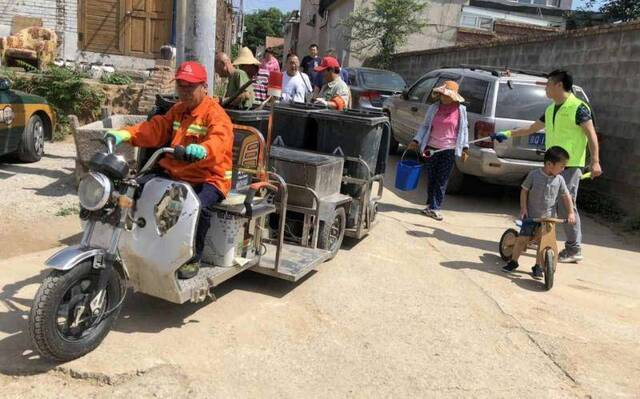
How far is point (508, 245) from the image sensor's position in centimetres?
601

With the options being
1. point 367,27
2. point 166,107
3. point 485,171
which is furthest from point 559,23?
point 166,107

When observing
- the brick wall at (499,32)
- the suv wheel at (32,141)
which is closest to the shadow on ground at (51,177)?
the suv wheel at (32,141)

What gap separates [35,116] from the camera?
27.6 ft

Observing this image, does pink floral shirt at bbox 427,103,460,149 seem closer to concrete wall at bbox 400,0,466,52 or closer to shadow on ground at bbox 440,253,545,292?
shadow on ground at bbox 440,253,545,292

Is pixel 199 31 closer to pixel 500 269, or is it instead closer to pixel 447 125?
pixel 447 125

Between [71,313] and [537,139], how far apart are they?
21.3 feet

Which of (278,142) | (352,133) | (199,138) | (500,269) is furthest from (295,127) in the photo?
(500,269)

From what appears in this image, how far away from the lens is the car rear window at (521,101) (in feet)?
26.2

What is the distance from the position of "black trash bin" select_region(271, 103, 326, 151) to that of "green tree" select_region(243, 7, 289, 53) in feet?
260

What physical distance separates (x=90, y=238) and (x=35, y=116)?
5805mm

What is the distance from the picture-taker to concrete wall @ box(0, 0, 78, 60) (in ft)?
45.9

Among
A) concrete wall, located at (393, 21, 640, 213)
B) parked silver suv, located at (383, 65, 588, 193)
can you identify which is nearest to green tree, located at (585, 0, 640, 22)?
concrete wall, located at (393, 21, 640, 213)

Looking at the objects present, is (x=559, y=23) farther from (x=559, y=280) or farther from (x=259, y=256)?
(x=259, y=256)

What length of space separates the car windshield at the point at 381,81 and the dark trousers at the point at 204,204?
10811mm
